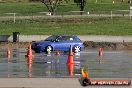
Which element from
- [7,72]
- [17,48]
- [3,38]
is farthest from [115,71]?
[3,38]

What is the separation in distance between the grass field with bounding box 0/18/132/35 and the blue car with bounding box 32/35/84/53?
9.54 meters

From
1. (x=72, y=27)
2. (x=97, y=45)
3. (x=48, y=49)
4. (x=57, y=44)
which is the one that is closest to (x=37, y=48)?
(x=48, y=49)

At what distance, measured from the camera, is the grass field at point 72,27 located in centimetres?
4758

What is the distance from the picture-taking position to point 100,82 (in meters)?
17.0

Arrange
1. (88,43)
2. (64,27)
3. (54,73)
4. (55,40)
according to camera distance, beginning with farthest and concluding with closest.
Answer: (64,27)
(88,43)
(55,40)
(54,73)

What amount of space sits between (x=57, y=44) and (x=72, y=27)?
51.8 ft

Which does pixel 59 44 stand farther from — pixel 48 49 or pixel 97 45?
pixel 97 45

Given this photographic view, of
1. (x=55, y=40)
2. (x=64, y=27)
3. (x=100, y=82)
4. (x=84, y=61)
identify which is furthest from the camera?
(x=64, y=27)

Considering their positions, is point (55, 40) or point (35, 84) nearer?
point (35, 84)

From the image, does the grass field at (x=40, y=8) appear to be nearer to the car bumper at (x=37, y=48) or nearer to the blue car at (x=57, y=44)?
the blue car at (x=57, y=44)

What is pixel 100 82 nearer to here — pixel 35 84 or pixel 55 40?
pixel 35 84

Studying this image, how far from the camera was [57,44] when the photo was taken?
1404 inches

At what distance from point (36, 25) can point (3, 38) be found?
13.0 metres

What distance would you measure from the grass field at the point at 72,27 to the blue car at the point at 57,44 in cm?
954
